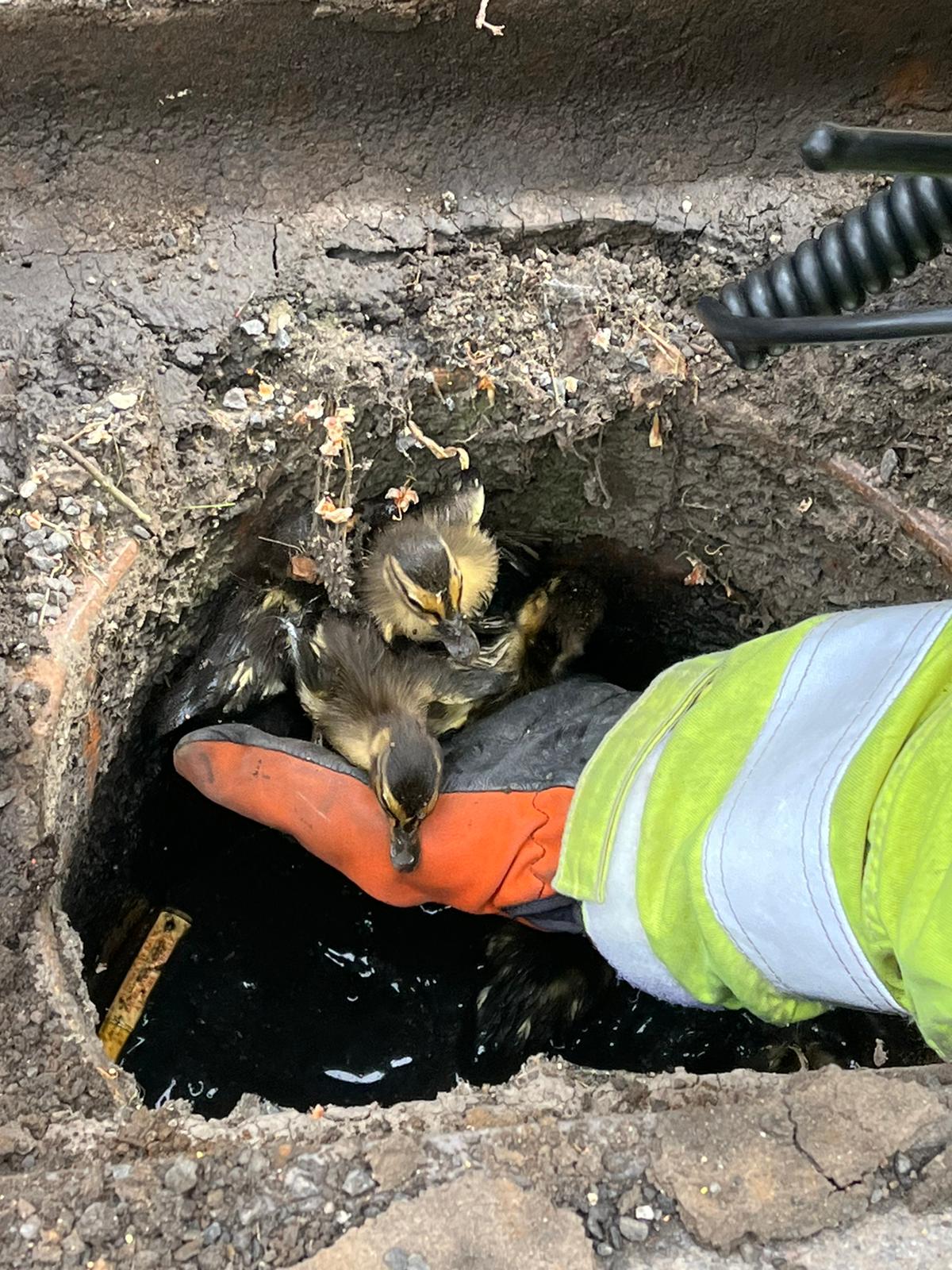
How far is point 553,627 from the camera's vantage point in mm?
3240

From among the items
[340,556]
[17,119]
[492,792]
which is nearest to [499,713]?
[492,792]

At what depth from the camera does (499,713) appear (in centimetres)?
286

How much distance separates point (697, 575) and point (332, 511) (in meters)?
1.19

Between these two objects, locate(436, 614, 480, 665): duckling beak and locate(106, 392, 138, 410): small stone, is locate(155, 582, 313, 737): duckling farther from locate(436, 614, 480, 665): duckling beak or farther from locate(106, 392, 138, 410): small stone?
locate(106, 392, 138, 410): small stone

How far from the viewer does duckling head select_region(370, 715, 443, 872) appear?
2344 mm

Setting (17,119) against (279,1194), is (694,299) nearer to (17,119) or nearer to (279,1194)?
(17,119)

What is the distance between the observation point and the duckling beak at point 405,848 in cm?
236

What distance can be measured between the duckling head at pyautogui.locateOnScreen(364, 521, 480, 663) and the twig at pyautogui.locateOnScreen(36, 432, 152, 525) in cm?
73

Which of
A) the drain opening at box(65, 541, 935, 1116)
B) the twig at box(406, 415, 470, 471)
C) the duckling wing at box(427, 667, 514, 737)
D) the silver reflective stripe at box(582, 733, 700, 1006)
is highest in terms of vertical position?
the twig at box(406, 415, 470, 471)

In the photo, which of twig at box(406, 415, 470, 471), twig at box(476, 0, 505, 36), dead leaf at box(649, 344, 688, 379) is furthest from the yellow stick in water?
twig at box(476, 0, 505, 36)

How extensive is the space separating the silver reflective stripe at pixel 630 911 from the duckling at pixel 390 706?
0.52 meters

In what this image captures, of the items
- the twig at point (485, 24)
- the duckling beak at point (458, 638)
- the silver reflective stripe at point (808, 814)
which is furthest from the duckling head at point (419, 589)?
the twig at point (485, 24)

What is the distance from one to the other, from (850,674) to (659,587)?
1.46 meters

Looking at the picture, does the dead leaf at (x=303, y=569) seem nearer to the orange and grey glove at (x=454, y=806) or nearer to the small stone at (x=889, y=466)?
the orange and grey glove at (x=454, y=806)
